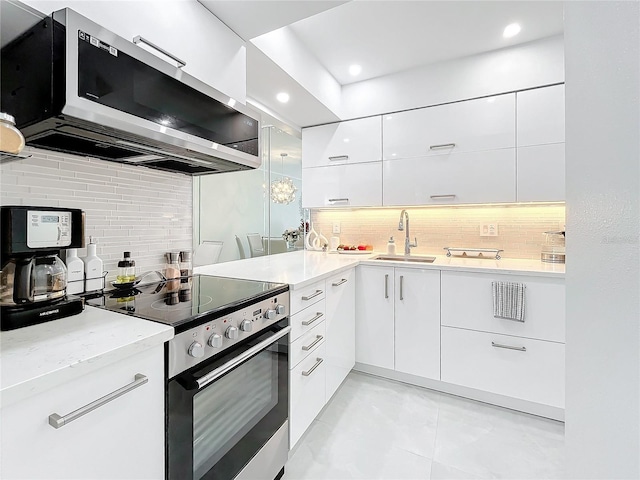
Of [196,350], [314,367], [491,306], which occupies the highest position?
[196,350]

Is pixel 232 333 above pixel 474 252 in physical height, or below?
below

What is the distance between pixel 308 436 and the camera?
169cm

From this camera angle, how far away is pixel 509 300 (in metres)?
1.88

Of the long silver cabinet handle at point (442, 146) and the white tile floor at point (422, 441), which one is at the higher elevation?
the long silver cabinet handle at point (442, 146)

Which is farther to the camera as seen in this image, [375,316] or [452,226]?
[452,226]

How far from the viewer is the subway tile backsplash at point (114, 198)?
1071 millimetres

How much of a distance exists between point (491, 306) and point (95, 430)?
209cm

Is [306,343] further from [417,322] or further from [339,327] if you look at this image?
[417,322]

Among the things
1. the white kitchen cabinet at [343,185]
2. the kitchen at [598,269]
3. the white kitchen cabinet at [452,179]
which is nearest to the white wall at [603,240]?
the kitchen at [598,269]

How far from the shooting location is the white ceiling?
1.77 m

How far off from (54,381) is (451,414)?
208 cm

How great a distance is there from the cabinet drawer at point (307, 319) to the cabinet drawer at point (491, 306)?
0.94 metres

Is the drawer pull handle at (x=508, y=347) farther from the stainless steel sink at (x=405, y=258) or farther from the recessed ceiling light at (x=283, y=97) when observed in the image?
the recessed ceiling light at (x=283, y=97)

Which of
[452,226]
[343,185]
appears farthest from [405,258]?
[343,185]
